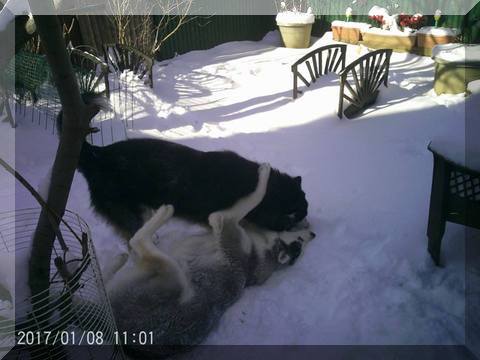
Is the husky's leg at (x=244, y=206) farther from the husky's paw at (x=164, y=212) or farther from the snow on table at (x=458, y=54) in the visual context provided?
the snow on table at (x=458, y=54)

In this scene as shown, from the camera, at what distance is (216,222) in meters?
2.99

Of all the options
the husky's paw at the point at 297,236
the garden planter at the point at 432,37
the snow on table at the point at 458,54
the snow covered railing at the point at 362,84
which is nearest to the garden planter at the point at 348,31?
the garden planter at the point at 432,37

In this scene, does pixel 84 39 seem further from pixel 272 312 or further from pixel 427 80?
pixel 272 312

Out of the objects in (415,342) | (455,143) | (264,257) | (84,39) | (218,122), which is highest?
(84,39)

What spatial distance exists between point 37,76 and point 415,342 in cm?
528

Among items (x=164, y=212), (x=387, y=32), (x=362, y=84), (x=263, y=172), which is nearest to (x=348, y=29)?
(x=387, y=32)

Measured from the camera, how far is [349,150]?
4898 millimetres

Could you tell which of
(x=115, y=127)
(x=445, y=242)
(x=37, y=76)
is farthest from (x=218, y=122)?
(x=445, y=242)

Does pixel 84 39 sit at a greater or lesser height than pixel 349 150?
greater

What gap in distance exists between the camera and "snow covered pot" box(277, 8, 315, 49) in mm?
9969

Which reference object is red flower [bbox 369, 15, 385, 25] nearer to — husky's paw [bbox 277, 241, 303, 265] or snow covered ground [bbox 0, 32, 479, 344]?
snow covered ground [bbox 0, 32, 479, 344]

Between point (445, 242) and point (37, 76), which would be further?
point (37, 76)

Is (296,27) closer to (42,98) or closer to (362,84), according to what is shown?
(362,84)

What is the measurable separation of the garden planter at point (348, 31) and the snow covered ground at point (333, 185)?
5.09 ft
